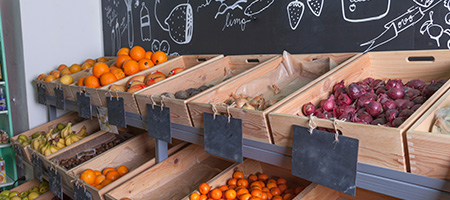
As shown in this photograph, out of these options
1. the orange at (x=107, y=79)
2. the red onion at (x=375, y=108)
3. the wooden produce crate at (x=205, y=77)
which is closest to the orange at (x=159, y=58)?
the orange at (x=107, y=79)

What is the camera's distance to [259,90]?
161 cm

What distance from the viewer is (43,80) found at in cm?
293

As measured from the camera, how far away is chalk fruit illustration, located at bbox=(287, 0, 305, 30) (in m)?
1.79

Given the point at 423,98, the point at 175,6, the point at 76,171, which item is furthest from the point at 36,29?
the point at 423,98

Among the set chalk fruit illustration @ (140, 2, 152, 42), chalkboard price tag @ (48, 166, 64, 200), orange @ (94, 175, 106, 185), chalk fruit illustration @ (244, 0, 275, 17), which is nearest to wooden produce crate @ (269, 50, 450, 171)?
chalk fruit illustration @ (244, 0, 275, 17)

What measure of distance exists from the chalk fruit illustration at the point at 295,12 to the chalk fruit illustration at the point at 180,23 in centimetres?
94

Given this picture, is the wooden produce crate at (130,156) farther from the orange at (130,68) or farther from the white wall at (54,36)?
the white wall at (54,36)

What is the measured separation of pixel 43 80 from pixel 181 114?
2.15 m

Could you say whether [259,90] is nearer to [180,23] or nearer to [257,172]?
[257,172]

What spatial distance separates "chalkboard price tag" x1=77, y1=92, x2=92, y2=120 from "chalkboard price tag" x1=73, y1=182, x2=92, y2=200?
0.44m

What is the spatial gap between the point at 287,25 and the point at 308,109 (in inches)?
32.9

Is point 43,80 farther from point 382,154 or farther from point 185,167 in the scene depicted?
point 382,154

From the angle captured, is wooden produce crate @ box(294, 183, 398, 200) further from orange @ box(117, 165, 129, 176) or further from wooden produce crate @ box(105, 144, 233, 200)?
orange @ box(117, 165, 129, 176)

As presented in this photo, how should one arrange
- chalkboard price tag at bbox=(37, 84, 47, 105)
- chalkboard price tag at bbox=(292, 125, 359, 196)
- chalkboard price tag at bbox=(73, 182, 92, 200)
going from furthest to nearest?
chalkboard price tag at bbox=(37, 84, 47, 105) < chalkboard price tag at bbox=(73, 182, 92, 200) < chalkboard price tag at bbox=(292, 125, 359, 196)
